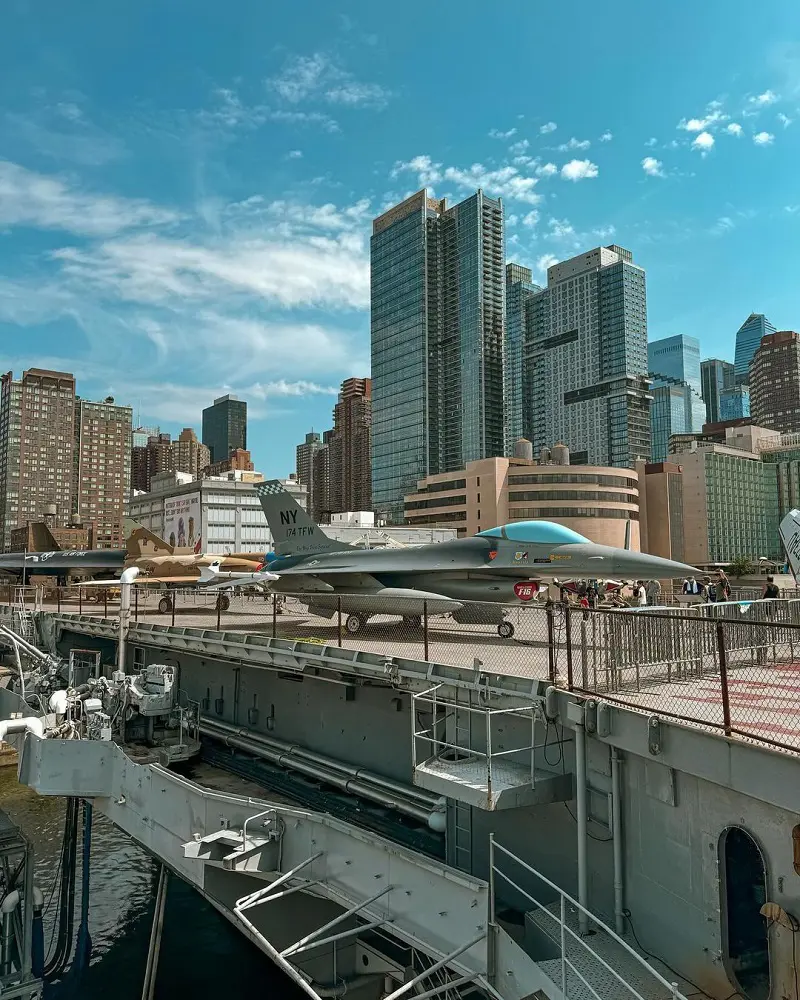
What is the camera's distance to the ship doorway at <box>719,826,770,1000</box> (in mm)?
→ 6438

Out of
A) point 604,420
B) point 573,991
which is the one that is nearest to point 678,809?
point 573,991

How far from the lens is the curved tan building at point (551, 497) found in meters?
102

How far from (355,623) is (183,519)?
292 ft

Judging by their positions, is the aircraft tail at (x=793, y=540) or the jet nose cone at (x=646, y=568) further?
the aircraft tail at (x=793, y=540)

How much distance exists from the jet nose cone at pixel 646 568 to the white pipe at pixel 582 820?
9759 millimetres

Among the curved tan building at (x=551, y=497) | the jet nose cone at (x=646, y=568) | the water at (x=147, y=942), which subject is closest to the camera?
the water at (x=147, y=942)

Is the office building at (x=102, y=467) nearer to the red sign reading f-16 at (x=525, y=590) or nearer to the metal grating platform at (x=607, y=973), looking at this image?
the red sign reading f-16 at (x=525, y=590)

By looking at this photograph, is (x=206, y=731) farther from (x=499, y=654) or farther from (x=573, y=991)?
(x=573, y=991)

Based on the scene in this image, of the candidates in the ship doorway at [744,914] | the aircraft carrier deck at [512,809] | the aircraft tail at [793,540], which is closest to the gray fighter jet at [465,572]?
the aircraft carrier deck at [512,809]

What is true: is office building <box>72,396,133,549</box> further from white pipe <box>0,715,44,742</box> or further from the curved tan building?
white pipe <box>0,715,44,742</box>

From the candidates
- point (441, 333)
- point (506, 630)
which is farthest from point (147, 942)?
point (441, 333)

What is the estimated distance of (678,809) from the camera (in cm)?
734

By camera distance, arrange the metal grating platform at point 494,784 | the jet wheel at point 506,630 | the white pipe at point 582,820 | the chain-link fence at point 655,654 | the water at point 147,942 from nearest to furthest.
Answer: the chain-link fence at point 655,654 → the white pipe at point 582,820 → the metal grating platform at point 494,784 → the water at point 147,942 → the jet wheel at point 506,630

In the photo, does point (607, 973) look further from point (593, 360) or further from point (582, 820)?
point (593, 360)
